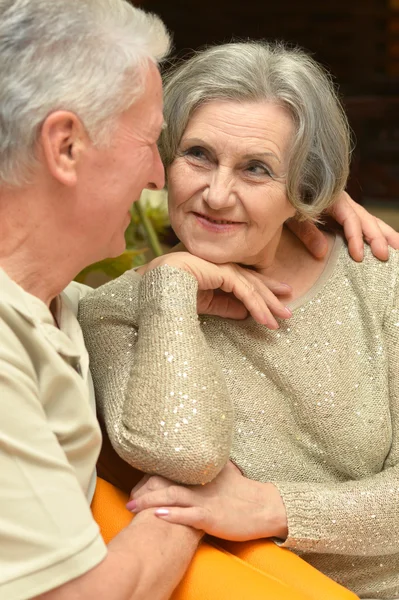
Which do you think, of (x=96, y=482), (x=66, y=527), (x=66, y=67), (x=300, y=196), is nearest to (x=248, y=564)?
(x=96, y=482)

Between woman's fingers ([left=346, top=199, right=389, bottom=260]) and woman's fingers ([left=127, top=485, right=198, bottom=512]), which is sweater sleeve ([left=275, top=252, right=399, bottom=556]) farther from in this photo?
woman's fingers ([left=346, top=199, right=389, bottom=260])

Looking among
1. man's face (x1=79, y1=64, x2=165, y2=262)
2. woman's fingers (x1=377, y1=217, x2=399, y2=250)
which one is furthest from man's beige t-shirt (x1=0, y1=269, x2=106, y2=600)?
woman's fingers (x1=377, y1=217, x2=399, y2=250)

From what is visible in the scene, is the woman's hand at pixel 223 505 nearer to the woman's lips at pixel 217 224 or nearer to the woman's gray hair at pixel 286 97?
the woman's lips at pixel 217 224

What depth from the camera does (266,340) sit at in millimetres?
1956

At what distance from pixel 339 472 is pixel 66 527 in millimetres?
842

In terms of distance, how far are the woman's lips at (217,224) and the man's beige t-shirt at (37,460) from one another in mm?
510

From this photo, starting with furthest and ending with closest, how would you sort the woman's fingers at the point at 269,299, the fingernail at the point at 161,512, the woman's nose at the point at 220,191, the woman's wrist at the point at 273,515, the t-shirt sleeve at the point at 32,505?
the woman's fingers at the point at 269,299, the woman's nose at the point at 220,191, the woman's wrist at the point at 273,515, the fingernail at the point at 161,512, the t-shirt sleeve at the point at 32,505

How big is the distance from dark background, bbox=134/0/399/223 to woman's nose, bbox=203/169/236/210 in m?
3.73

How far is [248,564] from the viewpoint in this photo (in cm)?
164

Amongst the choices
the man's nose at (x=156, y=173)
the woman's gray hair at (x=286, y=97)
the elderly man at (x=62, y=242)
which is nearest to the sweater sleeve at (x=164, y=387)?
the elderly man at (x=62, y=242)

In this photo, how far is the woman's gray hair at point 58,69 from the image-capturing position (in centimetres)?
134

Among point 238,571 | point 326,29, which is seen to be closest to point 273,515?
point 238,571

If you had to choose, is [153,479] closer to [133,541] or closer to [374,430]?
[133,541]

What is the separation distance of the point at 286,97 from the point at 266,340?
0.53m
